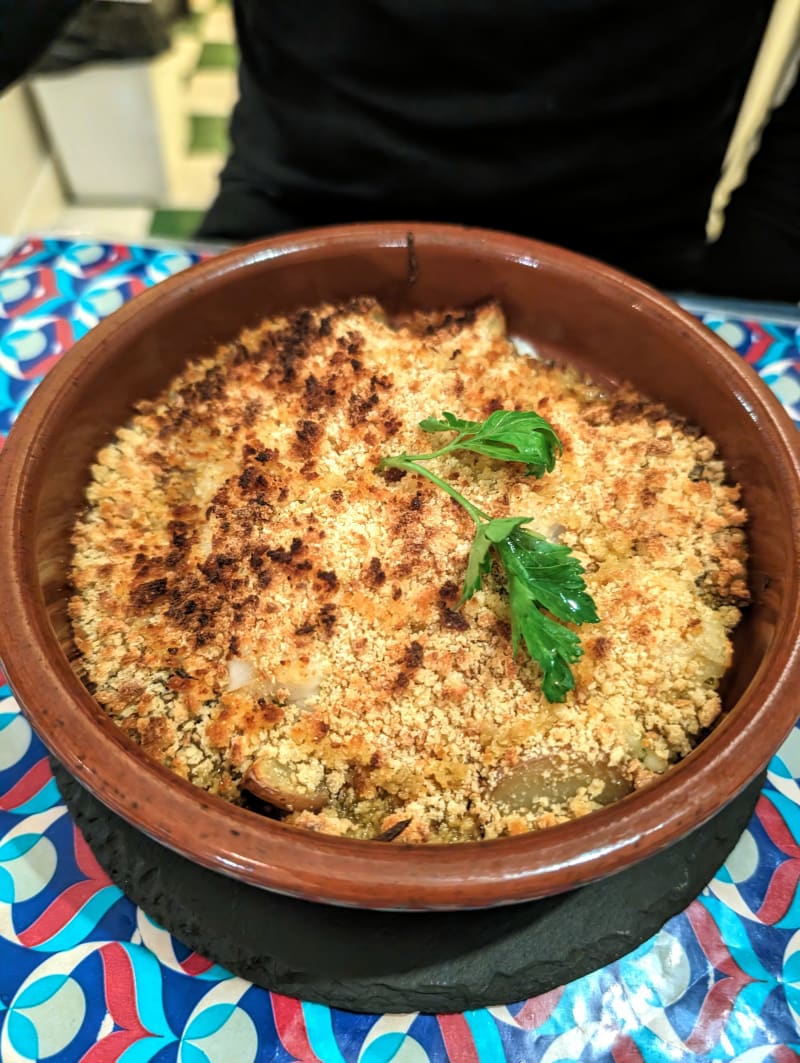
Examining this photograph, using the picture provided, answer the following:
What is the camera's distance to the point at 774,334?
1.41 meters

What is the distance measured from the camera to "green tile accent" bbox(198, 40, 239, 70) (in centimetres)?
322

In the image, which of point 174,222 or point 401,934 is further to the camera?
point 174,222

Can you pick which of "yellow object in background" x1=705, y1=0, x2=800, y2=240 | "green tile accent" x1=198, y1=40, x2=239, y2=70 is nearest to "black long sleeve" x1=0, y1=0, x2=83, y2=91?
"yellow object in background" x1=705, y1=0, x2=800, y2=240

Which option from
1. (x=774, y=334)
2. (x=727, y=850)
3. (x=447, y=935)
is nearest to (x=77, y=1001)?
(x=447, y=935)

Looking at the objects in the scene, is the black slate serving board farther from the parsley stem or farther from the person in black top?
the person in black top

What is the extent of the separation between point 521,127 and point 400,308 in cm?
48

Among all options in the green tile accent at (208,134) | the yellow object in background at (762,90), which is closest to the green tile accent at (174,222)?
the green tile accent at (208,134)

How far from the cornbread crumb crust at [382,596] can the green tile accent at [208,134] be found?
2.28 metres

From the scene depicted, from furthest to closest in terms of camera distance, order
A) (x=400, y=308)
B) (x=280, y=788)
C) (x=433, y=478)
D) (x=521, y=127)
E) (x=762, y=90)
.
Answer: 1. (x=762, y=90)
2. (x=521, y=127)
3. (x=400, y=308)
4. (x=433, y=478)
5. (x=280, y=788)

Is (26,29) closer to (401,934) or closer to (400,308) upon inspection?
(400,308)

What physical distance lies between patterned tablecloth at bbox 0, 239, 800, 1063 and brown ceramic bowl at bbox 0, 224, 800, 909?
0.21 meters

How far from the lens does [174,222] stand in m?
2.84

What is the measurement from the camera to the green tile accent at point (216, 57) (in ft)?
10.6

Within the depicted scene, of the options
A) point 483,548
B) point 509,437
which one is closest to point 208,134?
point 509,437
